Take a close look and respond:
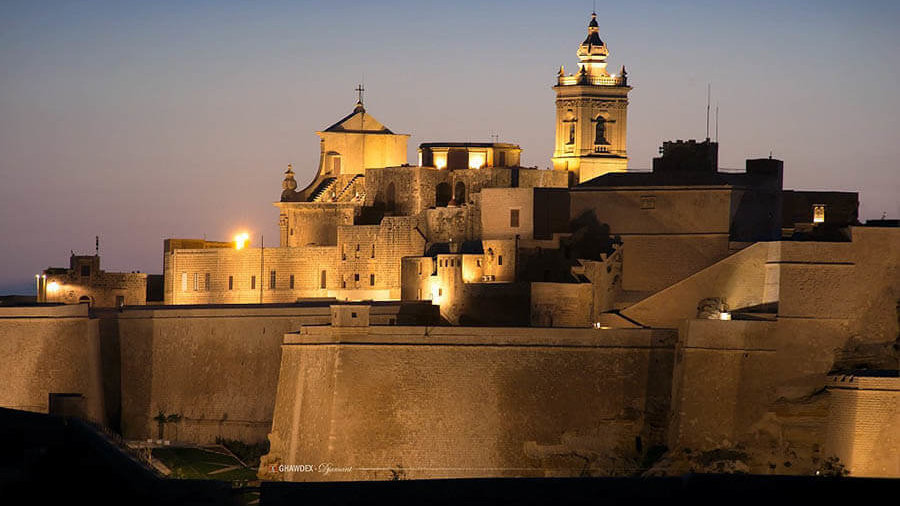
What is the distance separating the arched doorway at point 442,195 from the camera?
2441 inches

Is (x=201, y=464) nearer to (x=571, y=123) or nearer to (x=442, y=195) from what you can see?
(x=442, y=195)

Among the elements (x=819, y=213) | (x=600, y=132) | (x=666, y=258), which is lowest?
(x=666, y=258)

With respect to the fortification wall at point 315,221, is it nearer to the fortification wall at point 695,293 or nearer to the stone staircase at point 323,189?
the stone staircase at point 323,189

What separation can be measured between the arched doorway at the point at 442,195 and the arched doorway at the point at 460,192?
396mm

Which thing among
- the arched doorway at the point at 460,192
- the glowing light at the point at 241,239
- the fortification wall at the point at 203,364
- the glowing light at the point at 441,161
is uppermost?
the glowing light at the point at 441,161

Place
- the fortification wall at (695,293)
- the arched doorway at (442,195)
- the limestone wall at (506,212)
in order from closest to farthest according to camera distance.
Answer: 1. the fortification wall at (695,293)
2. the limestone wall at (506,212)
3. the arched doorway at (442,195)

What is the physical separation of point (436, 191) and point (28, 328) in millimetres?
16570

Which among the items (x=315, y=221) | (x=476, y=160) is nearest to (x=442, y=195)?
(x=476, y=160)

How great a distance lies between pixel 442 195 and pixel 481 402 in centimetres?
1823

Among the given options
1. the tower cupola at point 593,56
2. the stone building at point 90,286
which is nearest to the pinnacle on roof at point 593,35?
the tower cupola at point 593,56

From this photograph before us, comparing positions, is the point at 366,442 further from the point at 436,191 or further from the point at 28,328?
the point at 436,191

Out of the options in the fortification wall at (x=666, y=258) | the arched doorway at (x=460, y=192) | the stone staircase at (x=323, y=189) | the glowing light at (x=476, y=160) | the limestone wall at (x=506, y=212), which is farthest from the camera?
the stone staircase at (x=323, y=189)

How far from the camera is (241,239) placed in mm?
65438

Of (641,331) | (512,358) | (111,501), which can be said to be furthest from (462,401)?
(111,501)
